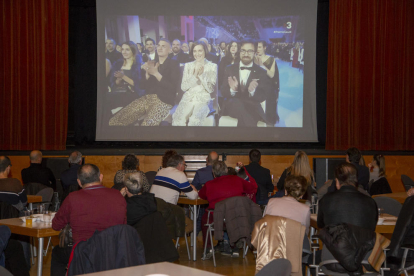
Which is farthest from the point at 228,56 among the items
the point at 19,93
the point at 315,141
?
the point at 19,93

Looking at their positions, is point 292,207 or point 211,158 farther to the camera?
point 211,158

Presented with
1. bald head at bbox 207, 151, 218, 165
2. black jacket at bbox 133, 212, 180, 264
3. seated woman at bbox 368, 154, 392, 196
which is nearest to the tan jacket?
black jacket at bbox 133, 212, 180, 264

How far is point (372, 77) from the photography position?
10.5 meters

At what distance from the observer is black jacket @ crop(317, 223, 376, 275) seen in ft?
10.3

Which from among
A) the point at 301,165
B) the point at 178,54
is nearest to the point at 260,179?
the point at 301,165

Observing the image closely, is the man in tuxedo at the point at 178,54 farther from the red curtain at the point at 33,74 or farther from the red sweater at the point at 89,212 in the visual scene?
the red sweater at the point at 89,212

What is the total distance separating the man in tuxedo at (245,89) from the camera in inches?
402

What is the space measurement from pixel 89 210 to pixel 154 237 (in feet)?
2.36

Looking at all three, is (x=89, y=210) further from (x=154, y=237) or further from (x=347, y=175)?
(x=347, y=175)

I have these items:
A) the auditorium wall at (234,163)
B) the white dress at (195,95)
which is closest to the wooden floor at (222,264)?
the auditorium wall at (234,163)

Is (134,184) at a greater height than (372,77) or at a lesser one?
lesser

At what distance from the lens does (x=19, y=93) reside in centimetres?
1009

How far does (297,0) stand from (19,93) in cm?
672

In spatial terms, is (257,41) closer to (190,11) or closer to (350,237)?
(190,11)
